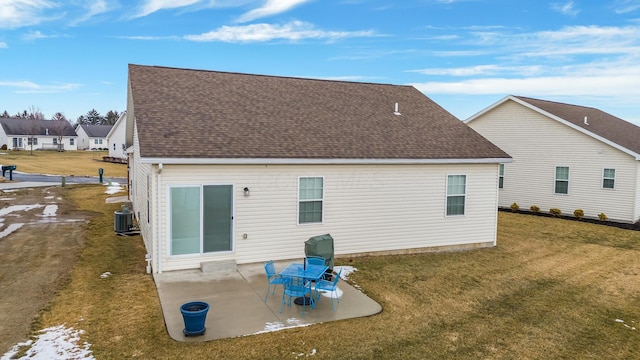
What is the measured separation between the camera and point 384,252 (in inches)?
526

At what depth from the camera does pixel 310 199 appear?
12320 mm

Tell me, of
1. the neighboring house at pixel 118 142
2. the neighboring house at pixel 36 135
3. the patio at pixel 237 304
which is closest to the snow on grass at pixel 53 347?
the patio at pixel 237 304

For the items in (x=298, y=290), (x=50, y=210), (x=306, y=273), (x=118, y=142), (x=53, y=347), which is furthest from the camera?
(x=118, y=142)

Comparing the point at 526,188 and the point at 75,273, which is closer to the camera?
the point at 75,273

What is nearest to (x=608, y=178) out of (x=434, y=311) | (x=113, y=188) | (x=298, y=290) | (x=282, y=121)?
(x=434, y=311)

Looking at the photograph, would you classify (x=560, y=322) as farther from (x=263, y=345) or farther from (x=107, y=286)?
(x=107, y=286)

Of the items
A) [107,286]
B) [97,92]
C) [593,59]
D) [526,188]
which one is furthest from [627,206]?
[97,92]

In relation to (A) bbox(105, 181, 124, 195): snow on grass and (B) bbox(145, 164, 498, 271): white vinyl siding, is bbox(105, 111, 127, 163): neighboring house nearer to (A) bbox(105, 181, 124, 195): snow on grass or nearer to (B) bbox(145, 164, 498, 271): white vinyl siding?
(A) bbox(105, 181, 124, 195): snow on grass

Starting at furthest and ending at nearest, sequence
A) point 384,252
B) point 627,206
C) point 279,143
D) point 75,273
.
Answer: point 627,206
point 384,252
point 279,143
point 75,273

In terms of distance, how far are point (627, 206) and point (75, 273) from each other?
73.6 feet

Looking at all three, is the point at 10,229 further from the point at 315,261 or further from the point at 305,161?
the point at 315,261

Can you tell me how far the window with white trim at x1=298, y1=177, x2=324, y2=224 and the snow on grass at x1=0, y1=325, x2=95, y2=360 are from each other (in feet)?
20.7

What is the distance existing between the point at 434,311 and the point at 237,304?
4076 mm

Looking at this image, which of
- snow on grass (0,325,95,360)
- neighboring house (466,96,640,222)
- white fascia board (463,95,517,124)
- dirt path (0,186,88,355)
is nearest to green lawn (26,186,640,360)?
snow on grass (0,325,95,360)
